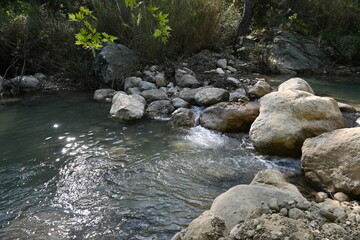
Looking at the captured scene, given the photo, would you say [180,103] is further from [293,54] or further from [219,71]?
[293,54]

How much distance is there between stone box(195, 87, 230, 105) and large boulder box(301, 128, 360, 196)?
237cm

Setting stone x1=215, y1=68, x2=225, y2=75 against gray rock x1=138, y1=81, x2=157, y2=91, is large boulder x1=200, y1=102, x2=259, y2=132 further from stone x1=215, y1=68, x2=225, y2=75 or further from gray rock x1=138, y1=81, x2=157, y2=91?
stone x1=215, y1=68, x2=225, y2=75

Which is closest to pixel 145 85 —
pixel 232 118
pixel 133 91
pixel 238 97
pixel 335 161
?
pixel 133 91

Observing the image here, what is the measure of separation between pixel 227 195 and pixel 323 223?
2.52 ft

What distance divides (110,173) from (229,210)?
167 centimetres

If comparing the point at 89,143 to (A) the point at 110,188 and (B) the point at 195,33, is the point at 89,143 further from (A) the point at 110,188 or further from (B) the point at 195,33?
(B) the point at 195,33

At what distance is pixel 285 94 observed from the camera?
4316 millimetres

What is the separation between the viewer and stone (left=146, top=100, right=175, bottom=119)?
552 centimetres

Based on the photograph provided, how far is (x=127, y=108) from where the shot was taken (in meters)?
5.30

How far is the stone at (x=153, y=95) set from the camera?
609 cm

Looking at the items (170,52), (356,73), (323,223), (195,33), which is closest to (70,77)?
(170,52)

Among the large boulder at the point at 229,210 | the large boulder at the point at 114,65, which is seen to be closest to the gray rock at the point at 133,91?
the large boulder at the point at 114,65

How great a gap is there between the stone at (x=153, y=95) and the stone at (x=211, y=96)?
30.4 inches

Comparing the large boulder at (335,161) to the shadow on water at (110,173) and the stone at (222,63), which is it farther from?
the stone at (222,63)
